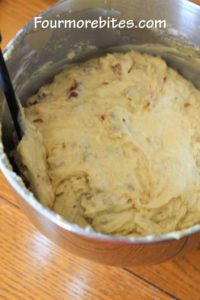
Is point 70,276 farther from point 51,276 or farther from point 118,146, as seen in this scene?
point 118,146

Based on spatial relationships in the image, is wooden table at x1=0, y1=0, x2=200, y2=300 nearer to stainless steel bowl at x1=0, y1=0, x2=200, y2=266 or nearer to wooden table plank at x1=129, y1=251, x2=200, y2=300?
wooden table plank at x1=129, y1=251, x2=200, y2=300

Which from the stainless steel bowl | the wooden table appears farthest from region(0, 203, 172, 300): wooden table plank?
the stainless steel bowl

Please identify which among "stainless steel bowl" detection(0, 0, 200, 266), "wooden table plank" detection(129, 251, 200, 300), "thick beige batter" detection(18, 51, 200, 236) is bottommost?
"wooden table plank" detection(129, 251, 200, 300)

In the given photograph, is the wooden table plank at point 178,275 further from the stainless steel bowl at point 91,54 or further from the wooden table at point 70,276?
the stainless steel bowl at point 91,54

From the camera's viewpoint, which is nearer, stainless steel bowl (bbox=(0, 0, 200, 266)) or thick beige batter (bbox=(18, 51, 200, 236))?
stainless steel bowl (bbox=(0, 0, 200, 266))

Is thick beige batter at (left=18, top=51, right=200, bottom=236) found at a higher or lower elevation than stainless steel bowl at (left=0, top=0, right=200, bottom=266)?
lower

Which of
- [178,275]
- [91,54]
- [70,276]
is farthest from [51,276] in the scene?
[91,54]
